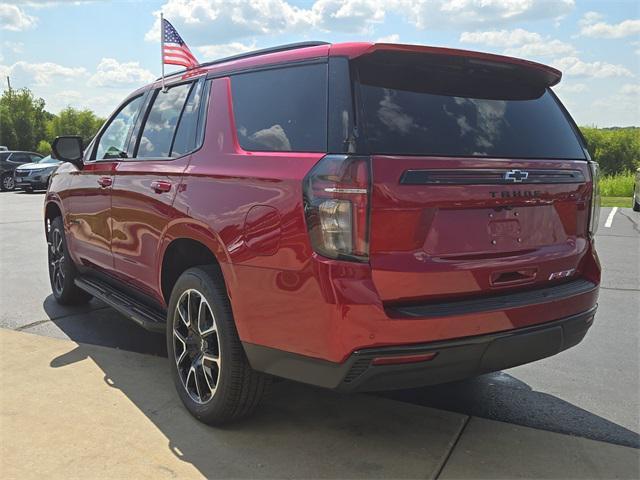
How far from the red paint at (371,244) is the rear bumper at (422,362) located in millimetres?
43

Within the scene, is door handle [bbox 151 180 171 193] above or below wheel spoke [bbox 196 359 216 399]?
above

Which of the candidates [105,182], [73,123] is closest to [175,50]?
[105,182]

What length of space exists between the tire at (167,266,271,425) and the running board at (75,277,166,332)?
0.32 meters

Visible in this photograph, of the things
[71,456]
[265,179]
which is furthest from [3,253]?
[265,179]

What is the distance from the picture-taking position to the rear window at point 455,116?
8.53ft

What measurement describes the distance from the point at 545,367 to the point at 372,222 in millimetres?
2365

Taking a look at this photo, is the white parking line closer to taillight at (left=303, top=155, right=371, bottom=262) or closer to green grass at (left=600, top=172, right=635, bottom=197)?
green grass at (left=600, top=172, right=635, bottom=197)

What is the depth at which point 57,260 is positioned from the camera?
5.78 metres

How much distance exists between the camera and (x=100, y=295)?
450 centimetres

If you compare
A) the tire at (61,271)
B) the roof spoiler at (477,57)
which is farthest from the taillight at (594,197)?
the tire at (61,271)

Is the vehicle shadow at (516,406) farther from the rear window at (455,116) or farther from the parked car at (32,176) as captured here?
the parked car at (32,176)

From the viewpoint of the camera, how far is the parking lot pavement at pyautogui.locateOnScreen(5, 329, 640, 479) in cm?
280

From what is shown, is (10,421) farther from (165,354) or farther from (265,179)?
(265,179)

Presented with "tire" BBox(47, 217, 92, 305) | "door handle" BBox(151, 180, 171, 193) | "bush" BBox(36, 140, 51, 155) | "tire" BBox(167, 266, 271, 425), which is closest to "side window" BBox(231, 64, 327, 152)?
"door handle" BBox(151, 180, 171, 193)
